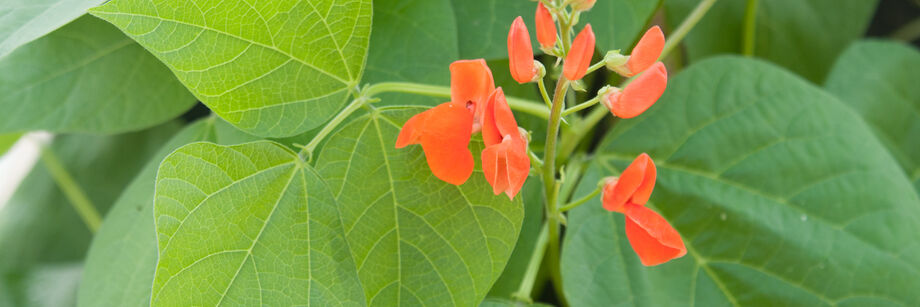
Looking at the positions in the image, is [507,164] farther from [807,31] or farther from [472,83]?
[807,31]

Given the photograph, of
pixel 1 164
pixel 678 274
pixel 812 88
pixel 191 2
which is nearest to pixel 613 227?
pixel 678 274

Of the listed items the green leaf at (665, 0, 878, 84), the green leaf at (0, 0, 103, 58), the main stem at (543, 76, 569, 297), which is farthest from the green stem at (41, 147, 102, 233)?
the green leaf at (665, 0, 878, 84)

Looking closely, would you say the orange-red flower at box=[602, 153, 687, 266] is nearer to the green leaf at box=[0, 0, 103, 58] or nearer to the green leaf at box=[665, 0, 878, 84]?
the green leaf at box=[0, 0, 103, 58]

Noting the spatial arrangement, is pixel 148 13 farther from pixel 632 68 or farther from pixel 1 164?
pixel 1 164

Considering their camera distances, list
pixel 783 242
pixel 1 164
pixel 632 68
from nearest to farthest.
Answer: pixel 632 68, pixel 783 242, pixel 1 164

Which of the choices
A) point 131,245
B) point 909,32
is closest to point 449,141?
point 131,245

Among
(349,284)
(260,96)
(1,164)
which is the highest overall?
(260,96)
